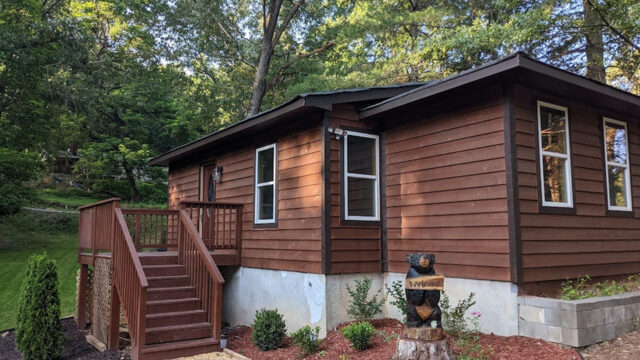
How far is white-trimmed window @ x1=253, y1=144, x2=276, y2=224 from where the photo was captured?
7971 millimetres

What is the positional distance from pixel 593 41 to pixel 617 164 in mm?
7153

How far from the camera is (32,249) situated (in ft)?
49.1

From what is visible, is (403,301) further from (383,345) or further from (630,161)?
(630,161)

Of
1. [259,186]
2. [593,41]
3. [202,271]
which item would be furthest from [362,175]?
[593,41]

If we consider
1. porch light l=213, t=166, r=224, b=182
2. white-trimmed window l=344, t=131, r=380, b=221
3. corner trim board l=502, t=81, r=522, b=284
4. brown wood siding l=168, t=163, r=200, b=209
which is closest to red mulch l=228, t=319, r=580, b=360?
corner trim board l=502, t=81, r=522, b=284

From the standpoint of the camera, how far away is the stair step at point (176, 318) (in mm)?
6312

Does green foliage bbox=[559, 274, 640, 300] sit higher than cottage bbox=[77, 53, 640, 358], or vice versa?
cottage bbox=[77, 53, 640, 358]

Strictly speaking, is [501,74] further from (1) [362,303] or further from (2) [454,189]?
(1) [362,303]

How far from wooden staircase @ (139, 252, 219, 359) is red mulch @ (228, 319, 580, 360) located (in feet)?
2.08

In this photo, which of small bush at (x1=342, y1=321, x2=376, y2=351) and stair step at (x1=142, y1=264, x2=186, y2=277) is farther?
stair step at (x1=142, y1=264, x2=186, y2=277)

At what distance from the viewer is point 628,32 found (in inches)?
425

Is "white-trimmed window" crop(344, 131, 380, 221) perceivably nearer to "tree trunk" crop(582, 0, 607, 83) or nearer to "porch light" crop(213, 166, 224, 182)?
"porch light" crop(213, 166, 224, 182)

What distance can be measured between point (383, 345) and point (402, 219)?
77.3 inches

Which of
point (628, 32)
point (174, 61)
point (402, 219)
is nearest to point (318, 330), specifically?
point (402, 219)
